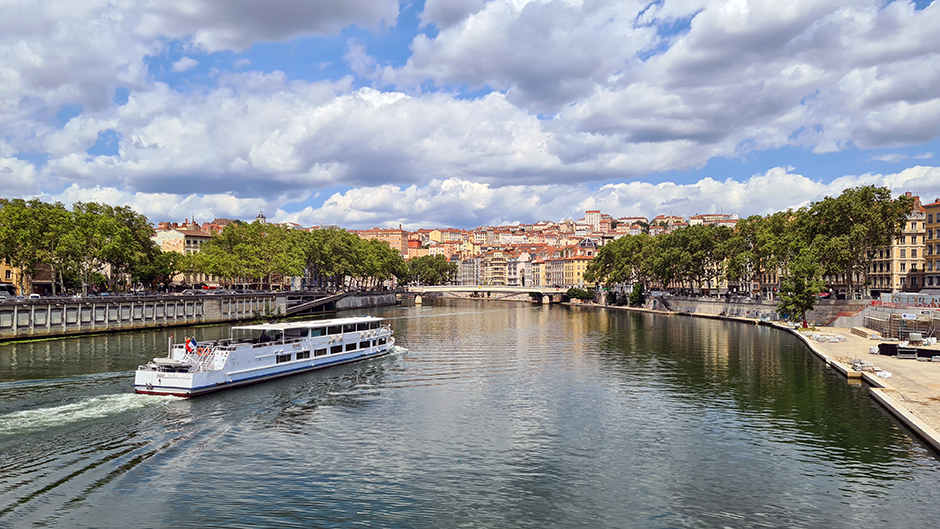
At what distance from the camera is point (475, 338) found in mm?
84438

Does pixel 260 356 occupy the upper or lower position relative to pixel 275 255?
lower

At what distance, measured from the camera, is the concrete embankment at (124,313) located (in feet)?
243

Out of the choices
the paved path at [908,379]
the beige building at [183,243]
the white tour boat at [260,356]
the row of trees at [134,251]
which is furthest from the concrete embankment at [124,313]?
the paved path at [908,379]

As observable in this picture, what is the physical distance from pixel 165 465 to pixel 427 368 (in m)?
29.9

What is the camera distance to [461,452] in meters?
30.6

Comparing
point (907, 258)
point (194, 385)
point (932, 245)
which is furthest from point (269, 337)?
point (907, 258)

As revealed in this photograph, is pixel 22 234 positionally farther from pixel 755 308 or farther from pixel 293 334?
pixel 755 308

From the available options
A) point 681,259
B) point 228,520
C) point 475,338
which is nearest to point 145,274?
point 475,338

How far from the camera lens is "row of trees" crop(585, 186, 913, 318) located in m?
91.7

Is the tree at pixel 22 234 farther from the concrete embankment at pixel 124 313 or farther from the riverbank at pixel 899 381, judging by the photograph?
the riverbank at pixel 899 381

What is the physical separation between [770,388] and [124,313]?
3178 inches

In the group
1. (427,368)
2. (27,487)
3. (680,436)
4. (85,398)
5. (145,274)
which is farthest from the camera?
(145,274)

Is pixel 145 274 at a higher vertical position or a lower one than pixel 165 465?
higher

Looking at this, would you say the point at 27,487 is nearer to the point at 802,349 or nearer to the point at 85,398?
the point at 85,398
